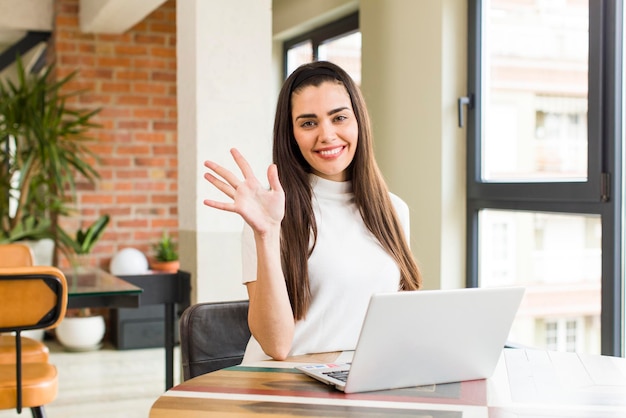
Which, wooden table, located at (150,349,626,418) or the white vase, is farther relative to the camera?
the white vase

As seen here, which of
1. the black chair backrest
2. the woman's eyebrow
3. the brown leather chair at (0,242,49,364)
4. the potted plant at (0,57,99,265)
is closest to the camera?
the black chair backrest

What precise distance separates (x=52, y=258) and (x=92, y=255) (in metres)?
0.35

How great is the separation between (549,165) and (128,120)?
384 centimetres

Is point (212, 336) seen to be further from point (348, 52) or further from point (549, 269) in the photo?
point (348, 52)

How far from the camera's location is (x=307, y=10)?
5000mm

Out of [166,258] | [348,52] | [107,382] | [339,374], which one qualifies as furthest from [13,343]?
[166,258]

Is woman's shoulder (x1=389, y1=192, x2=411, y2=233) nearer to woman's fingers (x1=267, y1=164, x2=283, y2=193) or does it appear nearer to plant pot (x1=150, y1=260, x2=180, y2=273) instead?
woman's fingers (x1=267, y1=164, x2=283, y2=193)

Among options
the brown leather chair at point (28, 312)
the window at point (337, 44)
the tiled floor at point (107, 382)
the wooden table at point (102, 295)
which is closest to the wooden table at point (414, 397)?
the brown leather chair at point (28, 312)

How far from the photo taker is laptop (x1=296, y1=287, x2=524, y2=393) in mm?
1374

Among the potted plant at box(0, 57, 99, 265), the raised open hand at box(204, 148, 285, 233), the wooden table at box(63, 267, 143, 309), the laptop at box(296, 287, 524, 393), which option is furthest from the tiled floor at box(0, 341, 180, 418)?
the laptop at box(296, 287, 524, 393)

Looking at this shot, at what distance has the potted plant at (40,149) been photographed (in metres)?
5.59

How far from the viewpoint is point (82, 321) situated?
5.66 metres

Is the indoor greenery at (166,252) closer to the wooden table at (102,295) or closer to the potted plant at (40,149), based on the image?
the potted plant at (40,149)

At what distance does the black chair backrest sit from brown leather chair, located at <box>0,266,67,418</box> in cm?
A: 95
